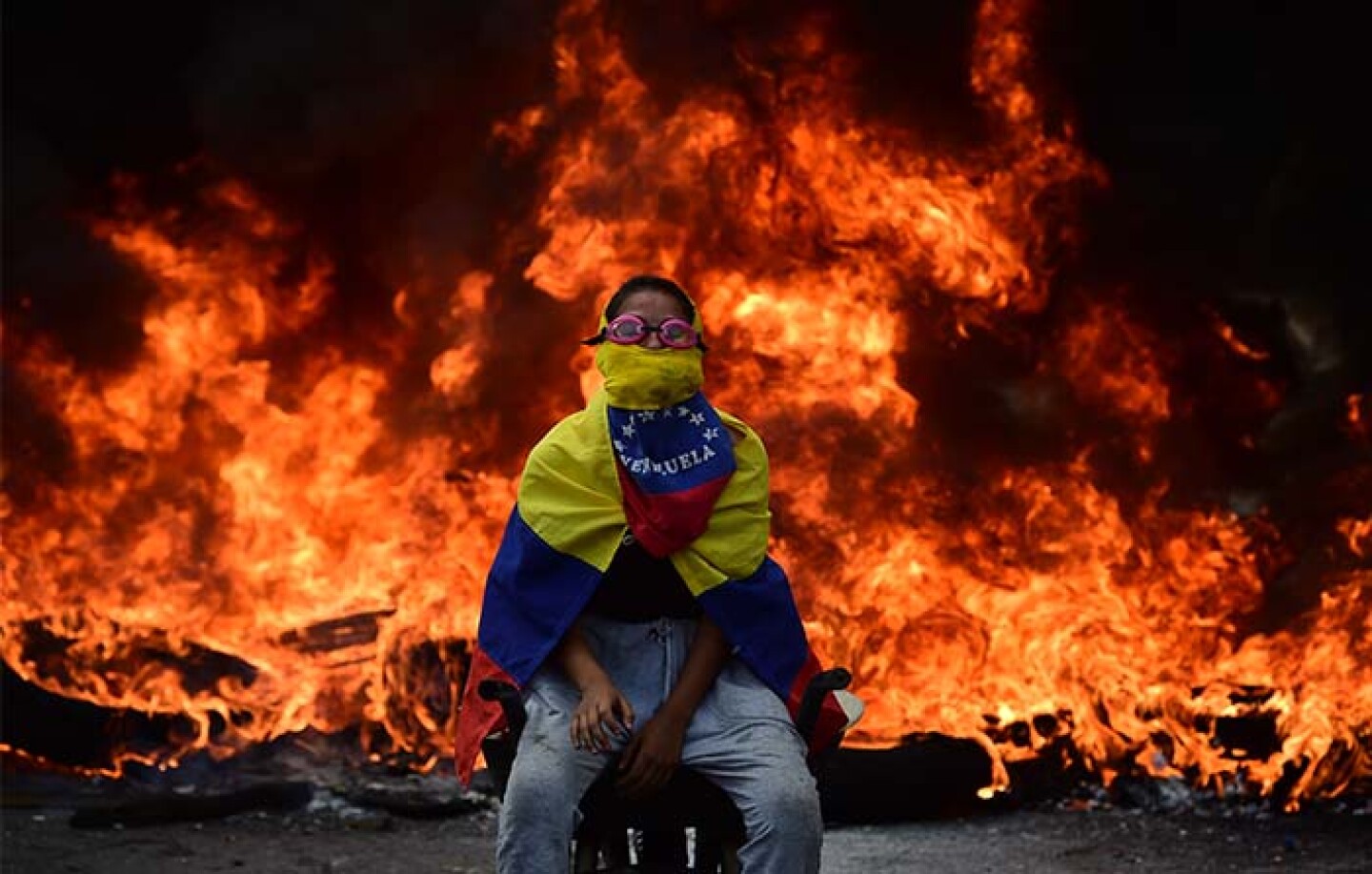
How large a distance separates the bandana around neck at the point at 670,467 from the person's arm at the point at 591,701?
1.05 ft

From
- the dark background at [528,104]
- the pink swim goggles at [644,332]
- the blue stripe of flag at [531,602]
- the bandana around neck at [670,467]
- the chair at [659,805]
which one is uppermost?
the dark background at [528,104]

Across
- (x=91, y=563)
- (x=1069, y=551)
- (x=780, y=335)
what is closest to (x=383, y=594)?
(x=91, y=563)

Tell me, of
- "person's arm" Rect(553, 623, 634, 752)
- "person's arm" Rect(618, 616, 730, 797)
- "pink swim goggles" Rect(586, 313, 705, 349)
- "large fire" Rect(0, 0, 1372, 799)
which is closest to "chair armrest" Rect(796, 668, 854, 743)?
"person's arm" Rect(618, 616, 730, 797)

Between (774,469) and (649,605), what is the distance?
4.99m

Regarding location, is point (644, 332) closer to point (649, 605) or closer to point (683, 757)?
point (649, 605)

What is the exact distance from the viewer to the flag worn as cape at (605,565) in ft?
13.4

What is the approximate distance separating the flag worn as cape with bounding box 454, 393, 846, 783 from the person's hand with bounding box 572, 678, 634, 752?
0.61 feet

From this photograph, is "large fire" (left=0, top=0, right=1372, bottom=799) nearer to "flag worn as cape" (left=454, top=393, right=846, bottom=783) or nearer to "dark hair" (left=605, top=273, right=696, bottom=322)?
"flag worn as cape" (left=454, top=393, right=846, bottom=783)

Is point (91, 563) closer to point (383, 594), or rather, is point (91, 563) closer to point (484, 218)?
point (383, 594)

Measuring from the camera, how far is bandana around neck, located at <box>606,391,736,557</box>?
4.12 m

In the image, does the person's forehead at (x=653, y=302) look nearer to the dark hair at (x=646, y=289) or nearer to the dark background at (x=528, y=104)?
the dark hair at (x=646, y=289)

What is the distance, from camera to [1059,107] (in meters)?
9.73

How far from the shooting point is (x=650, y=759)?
3844mm

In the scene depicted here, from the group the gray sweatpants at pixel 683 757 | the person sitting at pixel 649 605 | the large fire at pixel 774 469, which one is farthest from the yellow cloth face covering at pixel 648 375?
the large fire at pixel 774 469
